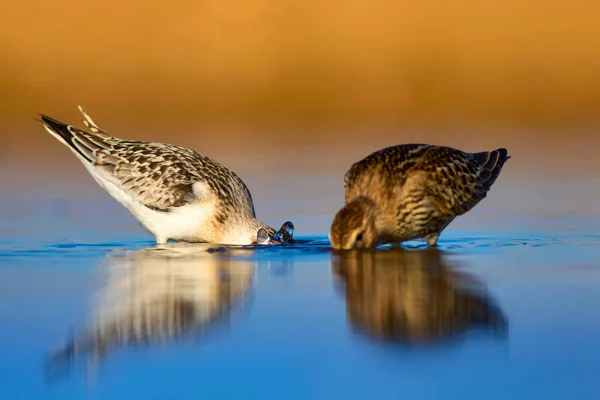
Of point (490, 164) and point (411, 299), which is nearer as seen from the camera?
point (411, 299)

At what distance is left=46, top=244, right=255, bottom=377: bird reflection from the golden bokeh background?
8.79 meters

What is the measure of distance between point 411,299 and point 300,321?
0.93 m

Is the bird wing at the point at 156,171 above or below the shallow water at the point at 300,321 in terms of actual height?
above

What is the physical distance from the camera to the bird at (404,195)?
993cm

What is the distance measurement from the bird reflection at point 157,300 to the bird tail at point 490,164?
2767 millimetres

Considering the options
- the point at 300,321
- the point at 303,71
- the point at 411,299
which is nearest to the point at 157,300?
the point at 300,321

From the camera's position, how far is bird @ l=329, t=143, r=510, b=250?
9.93 metres

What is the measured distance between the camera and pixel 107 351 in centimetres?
591

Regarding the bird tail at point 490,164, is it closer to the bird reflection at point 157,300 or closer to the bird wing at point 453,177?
the bird wing at point 453,177

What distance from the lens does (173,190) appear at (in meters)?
11.5

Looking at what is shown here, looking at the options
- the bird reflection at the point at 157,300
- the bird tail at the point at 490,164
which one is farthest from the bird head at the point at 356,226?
the bird tail at the point at 490,164

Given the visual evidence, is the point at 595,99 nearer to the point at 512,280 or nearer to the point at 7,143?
the point at 7,143

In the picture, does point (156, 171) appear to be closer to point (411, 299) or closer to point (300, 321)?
point (411, 299)

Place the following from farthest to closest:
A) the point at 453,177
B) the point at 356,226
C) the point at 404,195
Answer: the point at 453,177 → the point at 404,195 → the point at 356,226
